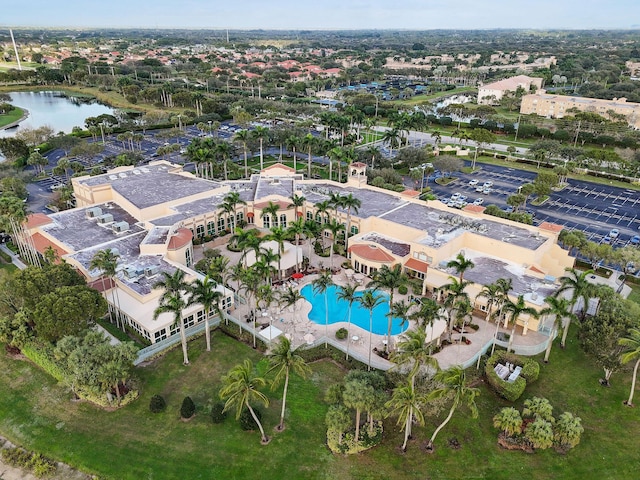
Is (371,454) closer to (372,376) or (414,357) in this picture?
(372,376)

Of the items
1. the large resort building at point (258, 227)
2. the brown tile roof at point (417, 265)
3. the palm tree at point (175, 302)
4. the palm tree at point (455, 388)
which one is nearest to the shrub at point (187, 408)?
the palm tree at point (175, 302)

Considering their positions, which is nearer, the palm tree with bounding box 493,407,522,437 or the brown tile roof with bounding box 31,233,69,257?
the palm tree with bounding box 493,407,522,437

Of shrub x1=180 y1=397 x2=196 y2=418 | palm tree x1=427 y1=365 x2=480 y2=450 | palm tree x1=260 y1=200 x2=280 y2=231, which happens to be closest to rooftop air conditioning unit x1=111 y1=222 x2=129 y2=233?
palm tree x1=260 y1=200 x2=280 y2=231

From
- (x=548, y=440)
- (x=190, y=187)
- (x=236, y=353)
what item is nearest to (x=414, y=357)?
(x=548, y=440)

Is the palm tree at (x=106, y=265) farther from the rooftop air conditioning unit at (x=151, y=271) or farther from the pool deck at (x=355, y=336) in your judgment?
the pool deck at (x=355, y=336)

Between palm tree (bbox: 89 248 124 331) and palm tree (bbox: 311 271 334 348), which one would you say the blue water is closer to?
palm tree (bbox: 311 271 334 348)

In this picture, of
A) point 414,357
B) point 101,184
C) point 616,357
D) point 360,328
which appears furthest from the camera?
point 101,184
